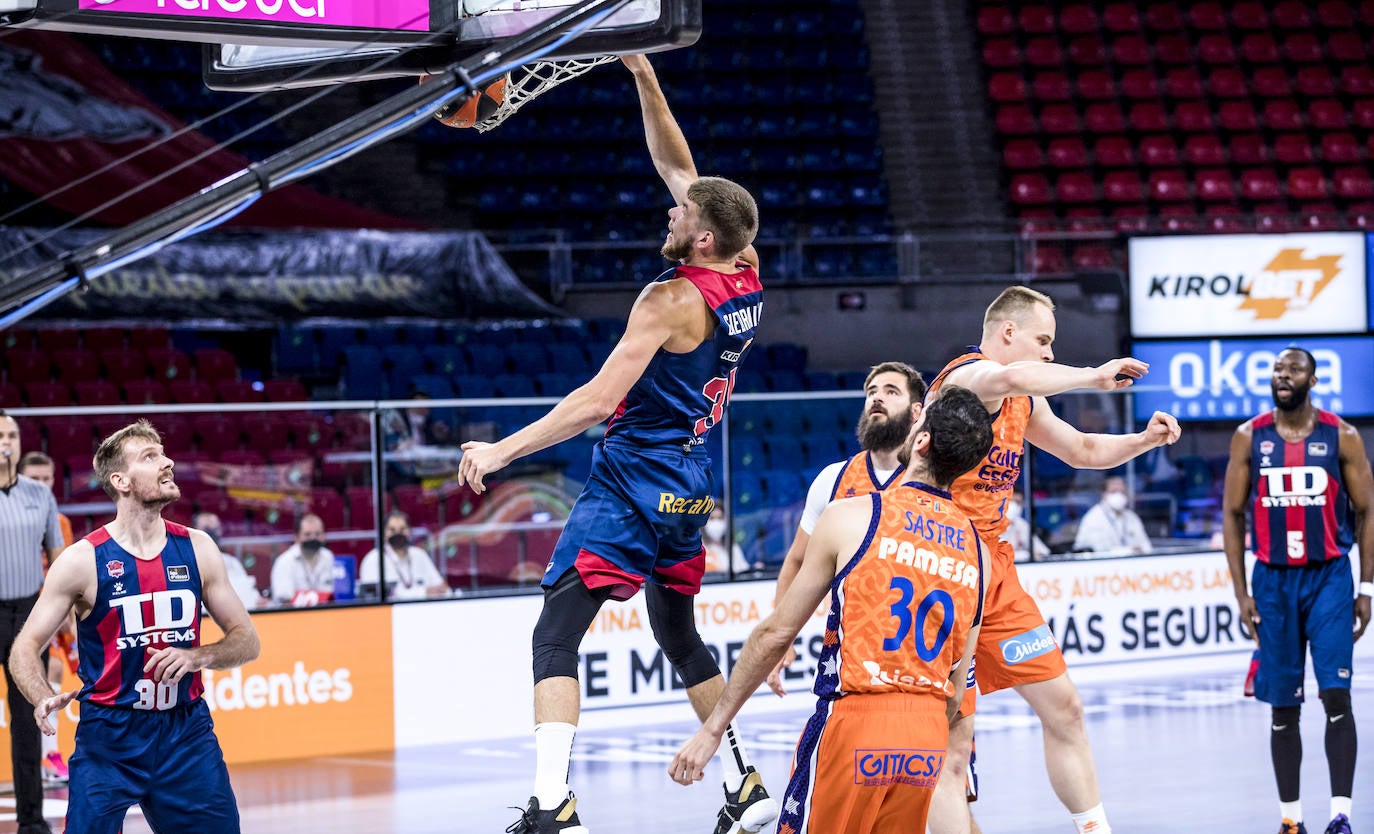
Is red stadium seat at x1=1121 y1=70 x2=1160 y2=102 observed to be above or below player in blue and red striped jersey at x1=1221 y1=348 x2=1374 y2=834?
above

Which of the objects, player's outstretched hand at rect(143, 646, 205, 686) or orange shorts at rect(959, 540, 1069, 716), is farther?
orange shorts at rect(959, 540, 1069, 716)

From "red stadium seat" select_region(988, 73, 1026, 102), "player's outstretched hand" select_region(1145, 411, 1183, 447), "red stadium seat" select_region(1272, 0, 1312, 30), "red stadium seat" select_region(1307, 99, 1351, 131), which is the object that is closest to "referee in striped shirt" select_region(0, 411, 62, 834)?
"player's outstretched hand" select_region(1145, 411, 1183, 447)

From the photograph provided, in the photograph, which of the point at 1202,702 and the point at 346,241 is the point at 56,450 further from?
the point at 1202,702

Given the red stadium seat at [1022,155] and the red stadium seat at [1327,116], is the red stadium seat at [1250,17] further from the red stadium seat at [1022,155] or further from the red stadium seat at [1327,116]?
the red stadium seat at [1022,155]

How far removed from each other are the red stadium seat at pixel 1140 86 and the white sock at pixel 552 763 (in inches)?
719

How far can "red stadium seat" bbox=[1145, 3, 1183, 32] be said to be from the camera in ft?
74.3

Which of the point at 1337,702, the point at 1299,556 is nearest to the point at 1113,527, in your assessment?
the point at 1299,556

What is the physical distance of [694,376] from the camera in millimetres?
5461

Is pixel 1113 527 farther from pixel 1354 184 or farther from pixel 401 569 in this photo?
pixel 1354 184

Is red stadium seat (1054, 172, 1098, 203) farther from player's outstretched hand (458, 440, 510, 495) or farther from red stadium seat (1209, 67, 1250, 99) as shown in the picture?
player's outstretched hand (458, 440, 510, 495)

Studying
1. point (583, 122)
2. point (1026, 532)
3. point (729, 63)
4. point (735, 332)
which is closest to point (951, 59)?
point (729, 63)

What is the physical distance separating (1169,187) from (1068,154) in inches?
49.5

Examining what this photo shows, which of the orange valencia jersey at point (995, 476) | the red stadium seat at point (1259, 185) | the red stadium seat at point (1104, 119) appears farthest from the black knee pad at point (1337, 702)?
the red stadium seat at point (1104, 119)

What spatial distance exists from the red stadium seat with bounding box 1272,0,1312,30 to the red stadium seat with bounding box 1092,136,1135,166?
3.54 m
